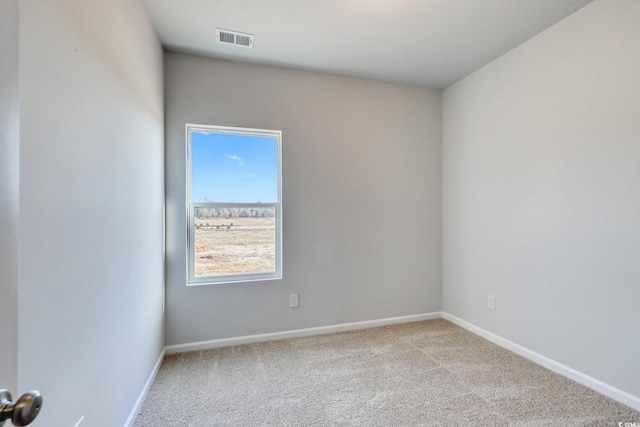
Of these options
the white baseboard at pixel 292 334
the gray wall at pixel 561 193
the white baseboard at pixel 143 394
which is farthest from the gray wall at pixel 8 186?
the gray wall at pixel 561 193

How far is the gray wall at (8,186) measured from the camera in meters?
0.50

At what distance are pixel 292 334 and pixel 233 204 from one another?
1.43 metres

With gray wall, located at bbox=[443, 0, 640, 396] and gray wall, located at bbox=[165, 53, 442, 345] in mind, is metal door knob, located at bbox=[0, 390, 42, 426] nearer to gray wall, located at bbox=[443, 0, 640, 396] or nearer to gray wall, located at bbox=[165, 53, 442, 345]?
gray wall, located at bbox=[165, 53, 442, 345]

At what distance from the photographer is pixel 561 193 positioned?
7.22 feet

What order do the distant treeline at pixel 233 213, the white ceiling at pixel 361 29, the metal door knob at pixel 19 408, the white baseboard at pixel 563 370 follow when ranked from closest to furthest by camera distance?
1. the metal door knob at pixel 19 408
2. the white baseboard at pixel 563 370
3. the white ceiling at pixel 361 29
4. the distant treeline at pixel 233 213

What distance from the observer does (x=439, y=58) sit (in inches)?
107

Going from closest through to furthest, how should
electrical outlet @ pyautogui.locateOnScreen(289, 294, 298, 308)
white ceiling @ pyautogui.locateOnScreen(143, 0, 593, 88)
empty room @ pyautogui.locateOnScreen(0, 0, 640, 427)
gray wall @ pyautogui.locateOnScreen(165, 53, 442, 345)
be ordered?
empty room @ pyautogui.locateOnScreen(0, 0, 640, 427), white ceiling @ pyautogui.locateOnScreen(143, 0, 593, 88), gray wall @ pyautogui.locateOnScreen(165, 53, 442, 345), electrical outlet @ pyautogui.locateOnScreen(289, 294, 298, 308)

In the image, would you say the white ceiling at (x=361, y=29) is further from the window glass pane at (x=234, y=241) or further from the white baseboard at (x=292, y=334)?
the white baseboard at (x=292, y=334)

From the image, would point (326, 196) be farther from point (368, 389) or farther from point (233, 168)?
point (368, 389)

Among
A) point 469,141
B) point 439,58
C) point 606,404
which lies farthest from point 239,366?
point 439,58

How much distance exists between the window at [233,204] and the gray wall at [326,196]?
0.10m

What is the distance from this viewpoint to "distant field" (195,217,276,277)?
2715 millimetres

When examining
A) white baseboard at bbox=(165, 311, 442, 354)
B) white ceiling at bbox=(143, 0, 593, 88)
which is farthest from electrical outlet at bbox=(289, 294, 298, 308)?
white ceiling at bbox=(143, 0, 593, 88)

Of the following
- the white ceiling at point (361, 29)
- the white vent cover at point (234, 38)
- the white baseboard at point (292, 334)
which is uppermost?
the white ceiling at point (361, 29)
